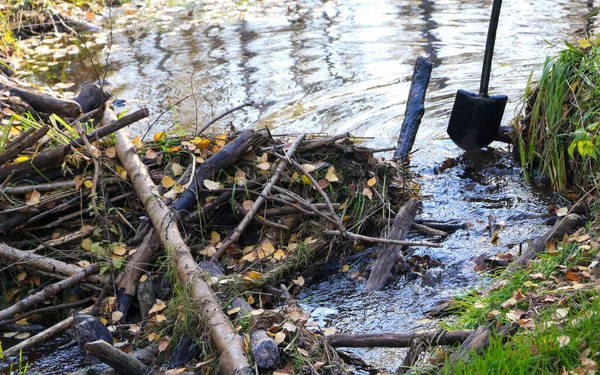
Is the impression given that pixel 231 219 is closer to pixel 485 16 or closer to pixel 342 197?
pixel 342 197

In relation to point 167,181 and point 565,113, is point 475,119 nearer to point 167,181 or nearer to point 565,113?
point 565,113

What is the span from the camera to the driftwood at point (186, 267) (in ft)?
11.5

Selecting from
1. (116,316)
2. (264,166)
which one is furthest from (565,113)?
(116,316)

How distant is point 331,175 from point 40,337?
2212 mm

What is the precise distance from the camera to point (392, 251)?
475cm

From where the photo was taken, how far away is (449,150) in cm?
688

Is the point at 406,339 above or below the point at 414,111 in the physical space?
below

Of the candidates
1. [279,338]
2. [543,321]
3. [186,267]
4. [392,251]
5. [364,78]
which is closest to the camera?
[543,321]

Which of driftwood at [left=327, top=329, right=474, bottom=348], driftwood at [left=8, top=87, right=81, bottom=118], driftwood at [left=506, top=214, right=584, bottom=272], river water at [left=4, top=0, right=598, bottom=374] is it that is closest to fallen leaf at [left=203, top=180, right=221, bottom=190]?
river water at [left=4, top=0, right=598, bottom=374]

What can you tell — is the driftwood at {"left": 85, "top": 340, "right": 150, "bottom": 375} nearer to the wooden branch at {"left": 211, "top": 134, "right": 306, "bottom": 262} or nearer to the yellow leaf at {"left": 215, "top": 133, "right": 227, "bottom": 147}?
the wooden branch at {"left": 211, "top": 134, "right": 306, "bottom": 262}

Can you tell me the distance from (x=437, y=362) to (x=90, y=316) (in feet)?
6.43

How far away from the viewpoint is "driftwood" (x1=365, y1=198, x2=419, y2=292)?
468 cm

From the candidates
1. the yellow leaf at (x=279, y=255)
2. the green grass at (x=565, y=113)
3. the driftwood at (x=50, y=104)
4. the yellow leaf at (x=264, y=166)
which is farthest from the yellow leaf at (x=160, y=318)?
the green grass at (x=565, y=113)

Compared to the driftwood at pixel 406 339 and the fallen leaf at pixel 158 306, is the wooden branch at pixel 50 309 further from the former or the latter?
the driftwood at pixel 406 339
